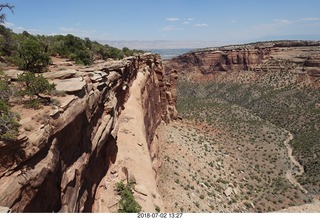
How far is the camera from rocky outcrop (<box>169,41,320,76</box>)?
10783 cm

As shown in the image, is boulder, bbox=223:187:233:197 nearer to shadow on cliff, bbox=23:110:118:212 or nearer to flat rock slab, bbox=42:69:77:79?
shadow on cliff, bbox=23:110:118:212

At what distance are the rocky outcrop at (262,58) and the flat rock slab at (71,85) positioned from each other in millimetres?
102583

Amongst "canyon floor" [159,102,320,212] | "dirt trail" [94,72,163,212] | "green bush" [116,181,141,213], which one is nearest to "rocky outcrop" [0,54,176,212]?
"dirt trail" [94,72,163,212]

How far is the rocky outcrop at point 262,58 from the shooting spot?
108 m

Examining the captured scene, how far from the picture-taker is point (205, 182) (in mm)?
32625

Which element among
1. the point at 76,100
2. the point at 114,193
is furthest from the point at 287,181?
the point at 76,100

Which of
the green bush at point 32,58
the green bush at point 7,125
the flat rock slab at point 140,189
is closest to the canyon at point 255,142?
the flat rock slab at point 140,189

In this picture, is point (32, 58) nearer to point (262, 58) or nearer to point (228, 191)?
point (228, 191)

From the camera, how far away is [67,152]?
1234 centimetres

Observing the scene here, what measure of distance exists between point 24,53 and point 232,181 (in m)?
28.5

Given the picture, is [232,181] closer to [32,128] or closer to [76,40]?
[76,40]

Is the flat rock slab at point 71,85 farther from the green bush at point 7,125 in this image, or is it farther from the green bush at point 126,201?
the green bush at point 126,201

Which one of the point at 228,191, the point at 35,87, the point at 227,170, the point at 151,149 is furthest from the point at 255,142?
the point at 35,87

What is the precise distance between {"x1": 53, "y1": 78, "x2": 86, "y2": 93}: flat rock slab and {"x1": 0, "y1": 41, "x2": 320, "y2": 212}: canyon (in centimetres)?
5
